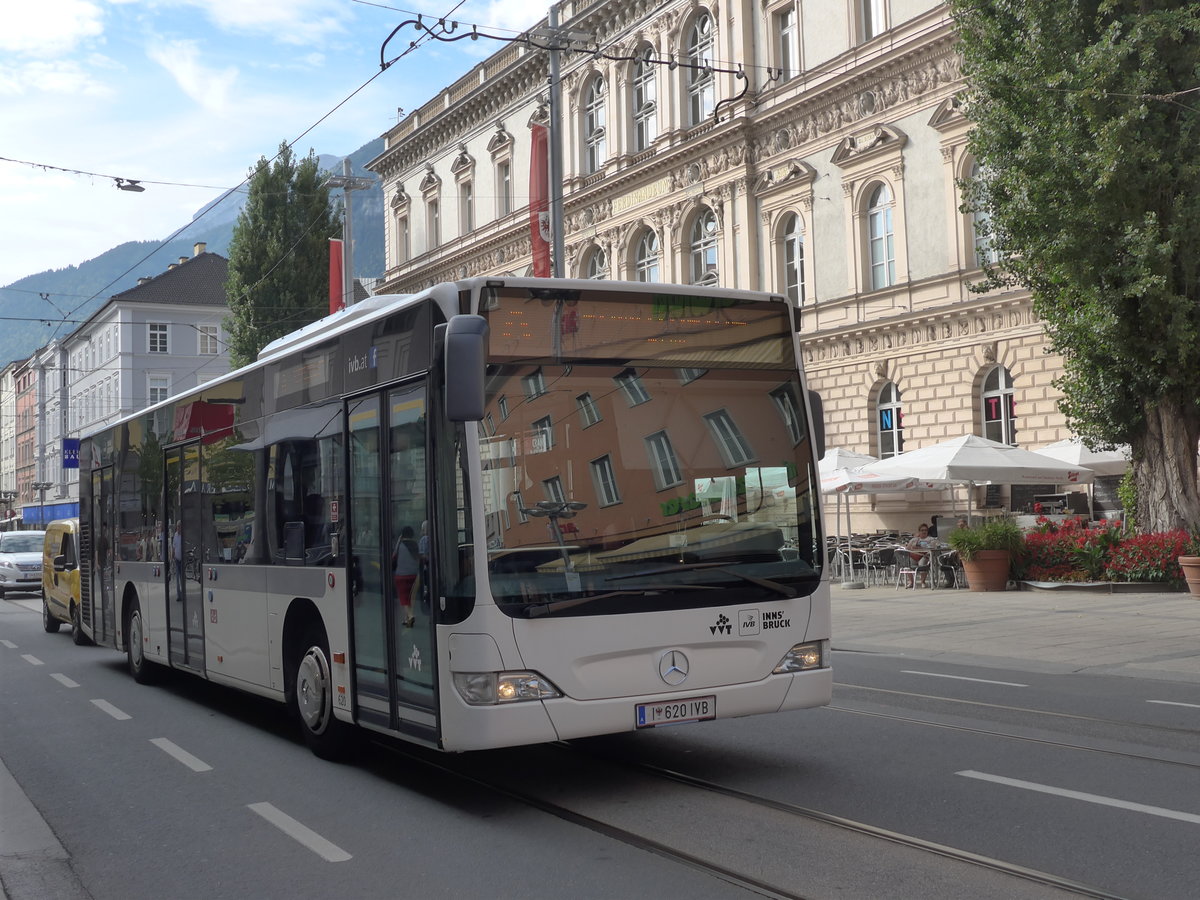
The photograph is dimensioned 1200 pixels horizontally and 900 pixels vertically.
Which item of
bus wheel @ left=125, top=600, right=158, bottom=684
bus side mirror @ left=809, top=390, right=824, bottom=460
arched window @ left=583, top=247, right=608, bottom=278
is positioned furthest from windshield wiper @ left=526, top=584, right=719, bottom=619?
arched window @ left=583, top=247, right=608, bottom=278

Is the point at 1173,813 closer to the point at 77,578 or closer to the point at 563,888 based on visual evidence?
the point at 563,888

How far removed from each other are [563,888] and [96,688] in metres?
9.35

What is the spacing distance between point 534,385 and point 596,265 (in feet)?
124

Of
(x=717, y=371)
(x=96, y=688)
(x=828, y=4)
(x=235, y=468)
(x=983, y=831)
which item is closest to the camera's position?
(x=983, y=831)

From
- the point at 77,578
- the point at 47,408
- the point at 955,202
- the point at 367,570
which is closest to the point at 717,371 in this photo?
the point at 367,570

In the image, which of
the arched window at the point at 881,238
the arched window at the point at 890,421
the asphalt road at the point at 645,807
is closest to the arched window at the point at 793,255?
the arched window at the point at 881,238

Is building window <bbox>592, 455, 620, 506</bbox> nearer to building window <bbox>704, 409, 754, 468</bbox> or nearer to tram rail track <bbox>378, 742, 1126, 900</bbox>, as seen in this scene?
building window <bbox>704, 409, 754, 468</bbox>

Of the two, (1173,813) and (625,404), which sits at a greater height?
(625,404)

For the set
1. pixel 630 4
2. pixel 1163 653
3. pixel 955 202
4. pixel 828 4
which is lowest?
pixel 1163 653

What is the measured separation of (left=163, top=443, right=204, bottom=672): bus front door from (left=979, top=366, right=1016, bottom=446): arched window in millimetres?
22033

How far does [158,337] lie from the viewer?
8281cm

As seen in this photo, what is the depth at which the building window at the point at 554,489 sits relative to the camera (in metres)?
7.04

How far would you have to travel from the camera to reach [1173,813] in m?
6.56

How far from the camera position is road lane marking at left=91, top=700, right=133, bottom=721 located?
11258 mm
